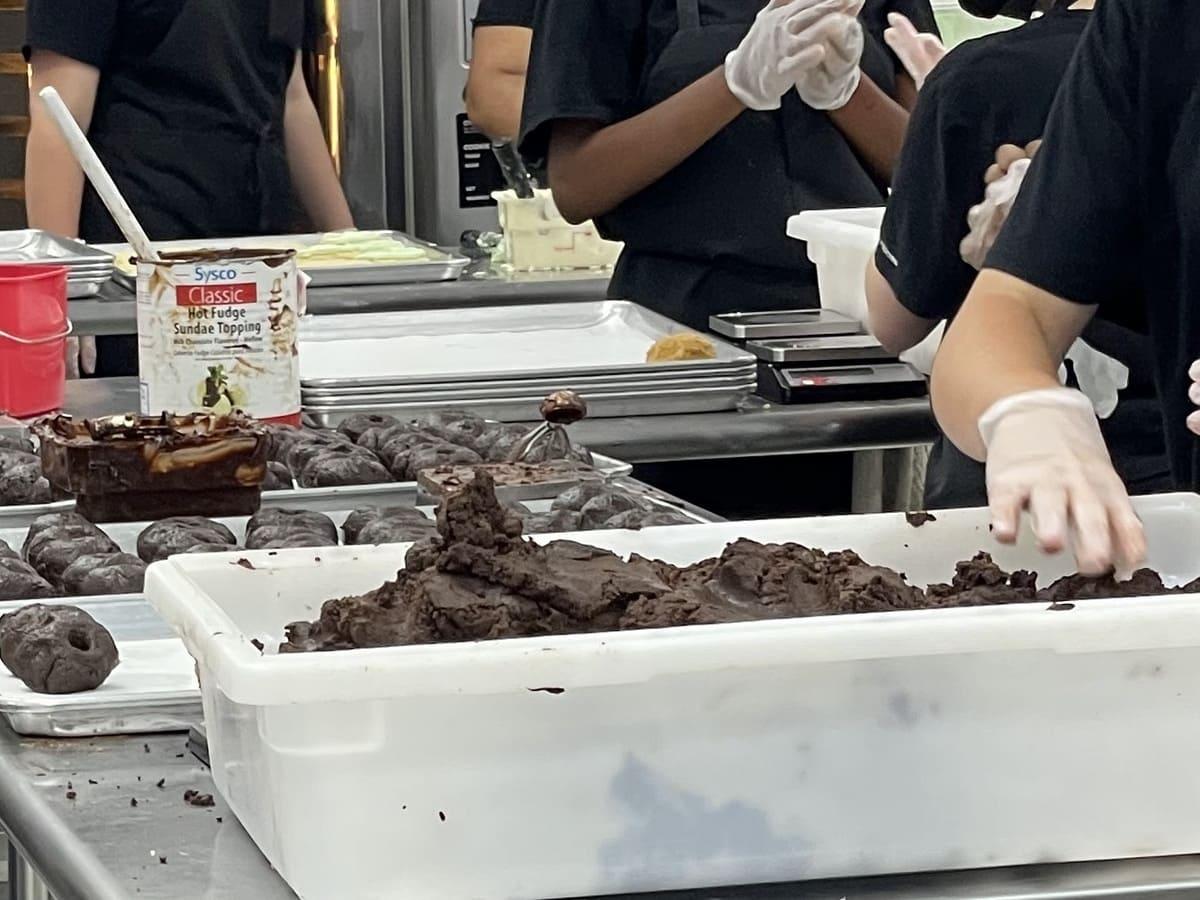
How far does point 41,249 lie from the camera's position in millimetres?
3473

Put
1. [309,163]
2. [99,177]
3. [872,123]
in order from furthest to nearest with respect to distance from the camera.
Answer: [309,163]
[872,123]
[99,177]

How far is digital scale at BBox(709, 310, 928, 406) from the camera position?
260 cm

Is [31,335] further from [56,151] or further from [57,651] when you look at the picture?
[56,151]

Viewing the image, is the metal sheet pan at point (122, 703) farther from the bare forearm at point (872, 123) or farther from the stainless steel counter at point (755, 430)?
the bare forearm at point (872, 123)

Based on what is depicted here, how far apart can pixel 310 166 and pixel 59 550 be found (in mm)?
2603

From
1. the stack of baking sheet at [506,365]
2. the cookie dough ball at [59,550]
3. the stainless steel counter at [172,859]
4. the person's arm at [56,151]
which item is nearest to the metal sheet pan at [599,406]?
the stack of baking sheet at [506,365]

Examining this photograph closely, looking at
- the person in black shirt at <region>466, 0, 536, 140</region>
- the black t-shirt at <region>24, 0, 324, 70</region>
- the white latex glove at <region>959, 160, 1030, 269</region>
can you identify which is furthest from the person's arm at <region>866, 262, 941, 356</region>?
the black t-shirt at <region>24, 0, 324, 70</region>

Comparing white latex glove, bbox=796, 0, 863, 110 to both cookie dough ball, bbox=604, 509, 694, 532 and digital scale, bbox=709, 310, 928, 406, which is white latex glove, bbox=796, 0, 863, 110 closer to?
digital scale, bbox=709, 310, 928, 406

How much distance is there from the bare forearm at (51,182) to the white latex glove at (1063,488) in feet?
8.87

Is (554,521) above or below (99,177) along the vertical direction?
below

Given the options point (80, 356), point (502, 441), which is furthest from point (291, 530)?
point (80, 356)

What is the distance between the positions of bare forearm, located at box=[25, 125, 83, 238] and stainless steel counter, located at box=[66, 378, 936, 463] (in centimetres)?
137

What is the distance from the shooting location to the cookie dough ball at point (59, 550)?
5.67 feet

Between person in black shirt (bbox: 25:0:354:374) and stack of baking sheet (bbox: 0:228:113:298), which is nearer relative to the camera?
stack of baking sheet (bbox: 0:228:113:298)
